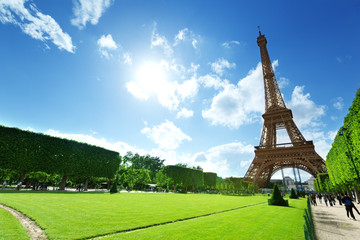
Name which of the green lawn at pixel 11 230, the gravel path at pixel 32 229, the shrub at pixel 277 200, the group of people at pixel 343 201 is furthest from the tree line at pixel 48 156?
the group of people at pixel 343 201

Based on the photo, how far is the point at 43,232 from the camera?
621 centimetres

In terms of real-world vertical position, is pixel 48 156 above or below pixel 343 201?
above

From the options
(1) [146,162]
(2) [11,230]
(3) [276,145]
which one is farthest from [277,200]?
(1) [146,162]

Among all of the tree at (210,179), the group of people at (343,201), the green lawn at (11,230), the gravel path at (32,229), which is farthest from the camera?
the tree at (210,179)

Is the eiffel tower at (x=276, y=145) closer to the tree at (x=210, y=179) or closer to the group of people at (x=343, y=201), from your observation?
the group of people at (x=343, y=201)

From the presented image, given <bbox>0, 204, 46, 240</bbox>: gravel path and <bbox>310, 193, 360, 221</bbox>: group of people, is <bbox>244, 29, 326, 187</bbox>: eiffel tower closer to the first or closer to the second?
<bbox>310, 193, 360, 221</bbox>: group of people

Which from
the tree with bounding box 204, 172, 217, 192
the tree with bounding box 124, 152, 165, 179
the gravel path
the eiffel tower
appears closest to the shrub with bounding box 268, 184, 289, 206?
the gravel path

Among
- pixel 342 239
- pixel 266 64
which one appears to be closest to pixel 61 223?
pixel 342 239

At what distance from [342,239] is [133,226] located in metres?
9.04

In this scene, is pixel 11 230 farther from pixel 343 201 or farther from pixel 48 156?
pixel 48 156

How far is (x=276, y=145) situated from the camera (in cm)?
4212

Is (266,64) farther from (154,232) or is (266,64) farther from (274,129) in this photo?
(154,232)

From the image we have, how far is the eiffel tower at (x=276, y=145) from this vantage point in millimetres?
37656

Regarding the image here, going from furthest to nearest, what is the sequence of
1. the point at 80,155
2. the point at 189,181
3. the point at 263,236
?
the point at 189,181
the point at 80,155
the point at 263,236
